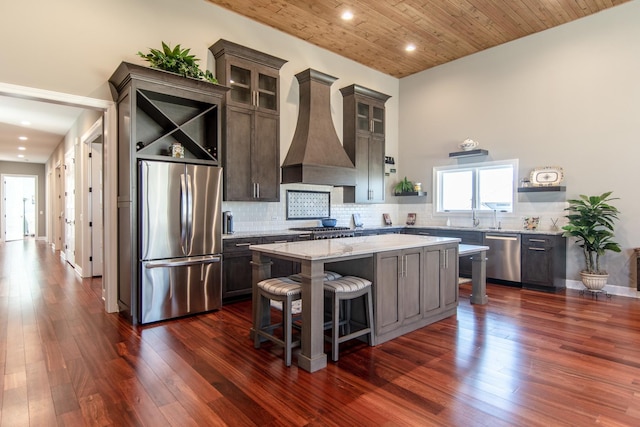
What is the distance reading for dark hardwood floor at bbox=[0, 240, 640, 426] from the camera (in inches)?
81.8

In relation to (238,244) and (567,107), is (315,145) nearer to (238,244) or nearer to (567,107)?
(238,244)

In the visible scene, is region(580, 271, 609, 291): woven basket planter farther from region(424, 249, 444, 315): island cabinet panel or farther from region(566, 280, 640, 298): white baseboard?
region(424, 249, 444, 315): island cabinet panel

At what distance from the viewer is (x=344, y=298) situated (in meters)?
2.84

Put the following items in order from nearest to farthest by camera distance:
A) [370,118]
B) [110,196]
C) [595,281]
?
[110,196]
[595,281]
[370,118]

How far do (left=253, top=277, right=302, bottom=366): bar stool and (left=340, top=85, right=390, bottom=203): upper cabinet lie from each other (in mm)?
3778

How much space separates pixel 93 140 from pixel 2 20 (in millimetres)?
2551

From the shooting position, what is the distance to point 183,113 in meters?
4.51

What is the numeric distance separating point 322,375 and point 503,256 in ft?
13.7

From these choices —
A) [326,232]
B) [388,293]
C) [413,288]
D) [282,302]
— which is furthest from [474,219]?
[282,302]

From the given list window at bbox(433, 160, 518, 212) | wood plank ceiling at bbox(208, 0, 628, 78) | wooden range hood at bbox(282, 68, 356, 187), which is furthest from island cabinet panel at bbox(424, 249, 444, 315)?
wood plank ceiling at bbox(208, 0, 628, 78)

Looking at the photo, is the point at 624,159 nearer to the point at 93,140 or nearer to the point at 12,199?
the point at 93,140

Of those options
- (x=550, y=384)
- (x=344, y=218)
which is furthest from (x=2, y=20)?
(x=550, y=384)

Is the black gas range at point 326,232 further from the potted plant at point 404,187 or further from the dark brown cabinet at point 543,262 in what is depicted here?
the dark brown cabinet at point 543,262

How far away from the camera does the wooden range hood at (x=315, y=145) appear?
17.7 feet
